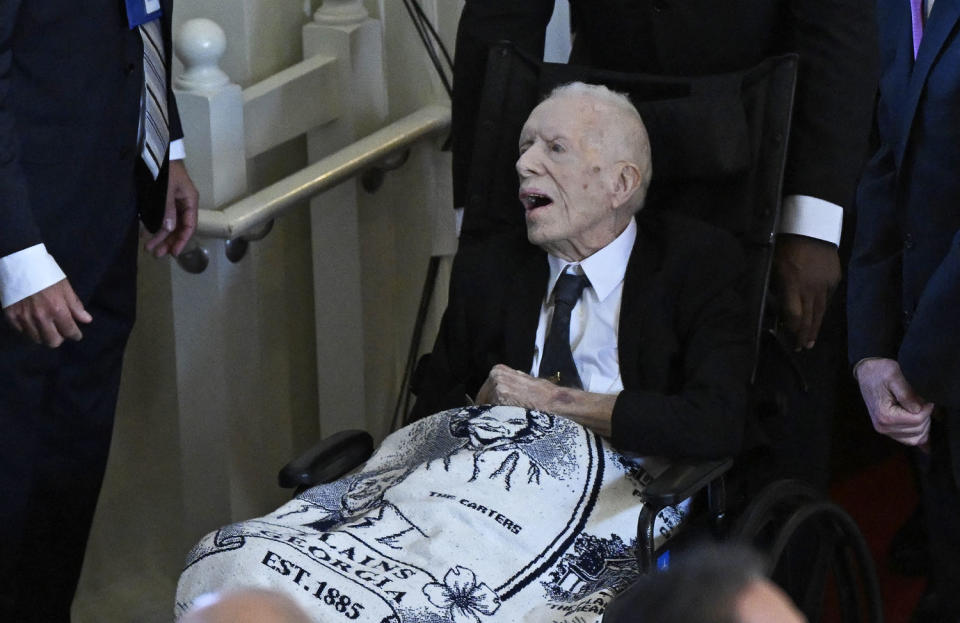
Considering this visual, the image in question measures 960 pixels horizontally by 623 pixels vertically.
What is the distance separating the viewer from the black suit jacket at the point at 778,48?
227 cm

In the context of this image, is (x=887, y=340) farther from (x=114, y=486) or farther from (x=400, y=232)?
(x=114, y=486)

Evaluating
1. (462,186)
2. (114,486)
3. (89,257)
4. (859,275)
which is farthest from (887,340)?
(114,486)

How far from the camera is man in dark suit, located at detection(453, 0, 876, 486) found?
2.27 m

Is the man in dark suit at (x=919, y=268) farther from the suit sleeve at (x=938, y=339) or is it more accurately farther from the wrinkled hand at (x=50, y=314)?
the wrinkled hand at (x=50, y=314)

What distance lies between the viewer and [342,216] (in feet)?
9.73

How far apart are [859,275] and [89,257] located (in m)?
1.23

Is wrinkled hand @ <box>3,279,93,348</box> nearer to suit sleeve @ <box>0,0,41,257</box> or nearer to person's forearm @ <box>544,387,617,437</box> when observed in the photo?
suit sleeve @ <box>0,0,41,257</box>

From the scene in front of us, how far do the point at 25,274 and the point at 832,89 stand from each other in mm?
1312

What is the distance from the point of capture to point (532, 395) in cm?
213

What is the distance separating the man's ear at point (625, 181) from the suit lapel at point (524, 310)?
0.16 metres

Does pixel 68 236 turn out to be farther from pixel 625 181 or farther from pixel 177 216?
pixel 625 181

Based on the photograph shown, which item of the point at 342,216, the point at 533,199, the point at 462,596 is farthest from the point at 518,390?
the point at 342,216

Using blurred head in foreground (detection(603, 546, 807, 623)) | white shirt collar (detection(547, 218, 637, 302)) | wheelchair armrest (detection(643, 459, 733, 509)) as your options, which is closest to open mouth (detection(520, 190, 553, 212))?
white shirt collar (detection(547, 218, 637, 302))

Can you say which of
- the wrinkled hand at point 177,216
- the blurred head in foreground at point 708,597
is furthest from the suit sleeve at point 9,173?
the blurred head in foreground at point 708,597
